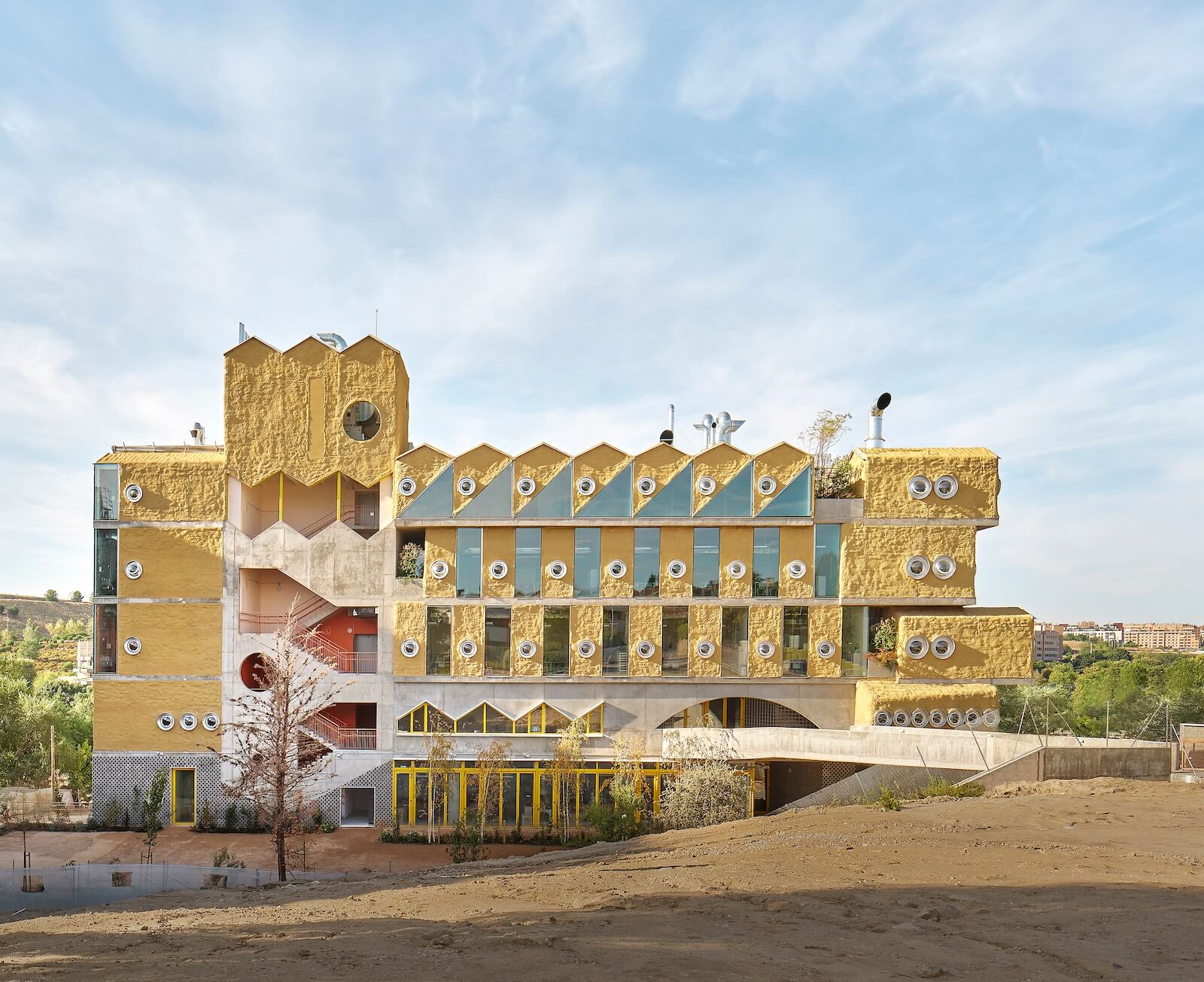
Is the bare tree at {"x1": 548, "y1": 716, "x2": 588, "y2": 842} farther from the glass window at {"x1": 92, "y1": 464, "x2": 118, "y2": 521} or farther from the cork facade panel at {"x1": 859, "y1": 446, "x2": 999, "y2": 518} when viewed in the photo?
the glass window at {"x1": 92, "y1": 464, "x2": 118, "y2": 521}

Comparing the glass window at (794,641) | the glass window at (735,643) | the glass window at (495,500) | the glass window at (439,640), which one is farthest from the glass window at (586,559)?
the glass window at (794,641)

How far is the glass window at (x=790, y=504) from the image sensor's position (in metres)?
27.9

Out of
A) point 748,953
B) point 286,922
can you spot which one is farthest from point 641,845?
point 748,953

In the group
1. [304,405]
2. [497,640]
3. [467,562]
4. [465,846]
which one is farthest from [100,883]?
[304,405]

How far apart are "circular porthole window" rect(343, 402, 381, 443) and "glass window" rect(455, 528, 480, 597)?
552 cm

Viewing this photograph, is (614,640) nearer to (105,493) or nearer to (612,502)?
(612,502)

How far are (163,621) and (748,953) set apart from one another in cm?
2762

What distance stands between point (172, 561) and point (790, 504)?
78.0 feet

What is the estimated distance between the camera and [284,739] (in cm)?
2109

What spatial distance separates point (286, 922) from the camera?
11.8 metres

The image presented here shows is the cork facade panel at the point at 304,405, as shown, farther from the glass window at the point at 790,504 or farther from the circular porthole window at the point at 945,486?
the circular porthole window at the point at 945,486

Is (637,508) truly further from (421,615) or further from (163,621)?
(163,621)

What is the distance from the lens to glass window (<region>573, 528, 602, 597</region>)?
2823 centimetres

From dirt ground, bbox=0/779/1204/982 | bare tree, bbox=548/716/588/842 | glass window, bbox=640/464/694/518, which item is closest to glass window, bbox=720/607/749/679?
glass window, bbox=640/464/694/518
